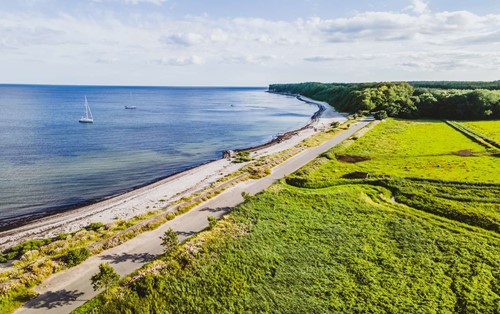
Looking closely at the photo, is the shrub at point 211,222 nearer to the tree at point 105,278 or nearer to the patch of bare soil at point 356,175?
the tree at point 105,278

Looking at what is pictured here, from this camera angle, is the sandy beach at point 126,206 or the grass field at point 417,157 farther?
the grass field at point 417,157

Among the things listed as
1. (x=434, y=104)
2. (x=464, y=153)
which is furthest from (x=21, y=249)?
(x=434, y=104)

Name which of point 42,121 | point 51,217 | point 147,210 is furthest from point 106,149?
point 42,121

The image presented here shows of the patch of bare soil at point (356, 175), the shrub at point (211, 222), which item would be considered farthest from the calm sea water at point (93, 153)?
the patch of bare soil at point (356, 175)

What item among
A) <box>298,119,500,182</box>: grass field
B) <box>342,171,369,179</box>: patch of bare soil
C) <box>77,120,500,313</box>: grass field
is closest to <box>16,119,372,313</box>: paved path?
<box>77,120,500,313</box>: grass field

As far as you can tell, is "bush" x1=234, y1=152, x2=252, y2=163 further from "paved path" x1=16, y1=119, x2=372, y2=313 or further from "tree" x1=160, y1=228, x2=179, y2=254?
"tree" x1=160, y1=228, x2=179, y2=254

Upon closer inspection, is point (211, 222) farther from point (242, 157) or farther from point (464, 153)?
point (464, 153)
